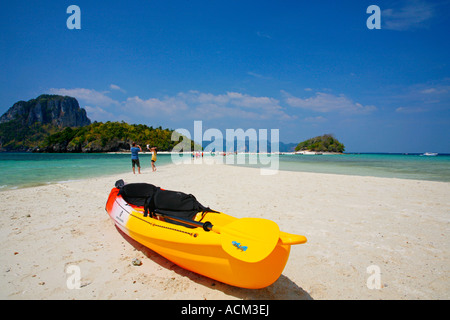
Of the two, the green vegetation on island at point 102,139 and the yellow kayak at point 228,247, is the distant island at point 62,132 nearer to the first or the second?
the green vegetation on island at point 102,139

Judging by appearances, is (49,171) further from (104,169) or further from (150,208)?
(150,208)

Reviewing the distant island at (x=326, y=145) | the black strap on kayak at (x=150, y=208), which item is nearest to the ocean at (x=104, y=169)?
the black strap on kayak at (x=150, y=208)

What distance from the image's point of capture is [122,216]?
416cm

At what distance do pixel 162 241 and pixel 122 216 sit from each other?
4.70ft

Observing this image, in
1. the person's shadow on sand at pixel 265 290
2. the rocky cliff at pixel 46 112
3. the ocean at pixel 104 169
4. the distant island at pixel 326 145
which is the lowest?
the person's shadow on sand at pixel 265 290

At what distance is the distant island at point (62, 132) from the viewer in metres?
103

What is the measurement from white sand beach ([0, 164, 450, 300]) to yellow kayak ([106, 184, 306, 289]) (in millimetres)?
378

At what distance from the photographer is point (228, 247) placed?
248 cm

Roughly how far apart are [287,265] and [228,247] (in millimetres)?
1661

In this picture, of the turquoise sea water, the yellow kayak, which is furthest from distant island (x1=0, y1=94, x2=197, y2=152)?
the yellow kayak

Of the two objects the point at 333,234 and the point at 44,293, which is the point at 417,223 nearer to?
the point at 333,234

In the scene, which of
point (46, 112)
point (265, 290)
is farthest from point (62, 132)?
point (265, 290)

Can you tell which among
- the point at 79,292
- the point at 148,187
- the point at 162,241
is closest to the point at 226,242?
the point at 162,241

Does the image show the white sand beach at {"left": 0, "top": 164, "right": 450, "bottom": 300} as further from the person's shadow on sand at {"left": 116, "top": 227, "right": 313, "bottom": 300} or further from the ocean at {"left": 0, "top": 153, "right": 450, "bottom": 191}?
the ocean at {"left": 0, "top": 153, "right": 450, "bottom": 191}
